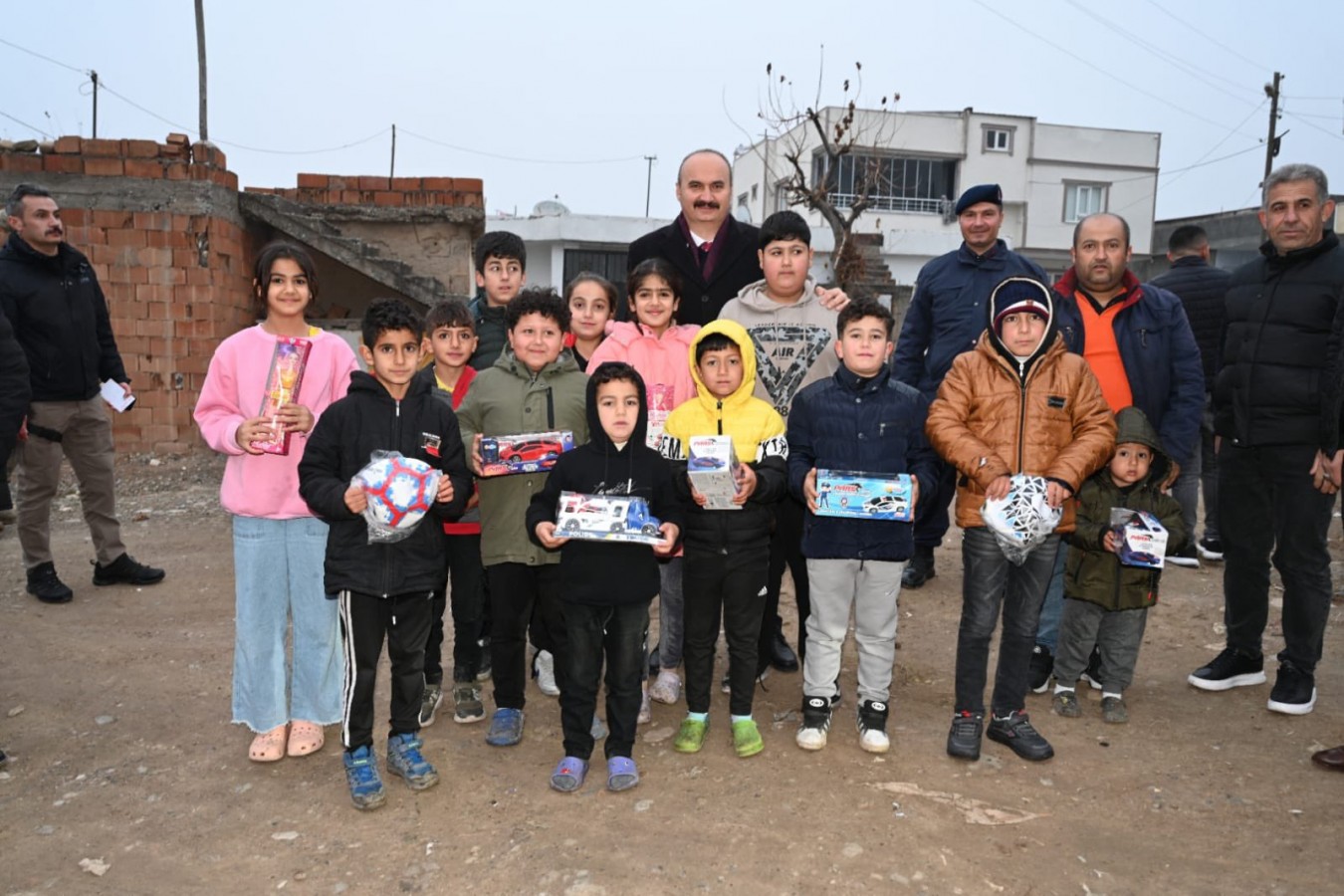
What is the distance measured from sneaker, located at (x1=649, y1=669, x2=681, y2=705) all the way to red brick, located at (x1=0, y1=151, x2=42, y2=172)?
844 cm

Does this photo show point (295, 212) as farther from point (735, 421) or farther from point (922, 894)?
point (922, 894)

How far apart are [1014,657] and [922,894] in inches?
50.0

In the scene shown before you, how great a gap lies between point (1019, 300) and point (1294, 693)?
2.15m

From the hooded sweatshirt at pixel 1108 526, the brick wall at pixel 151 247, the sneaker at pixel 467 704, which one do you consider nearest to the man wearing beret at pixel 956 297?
the hooded sweatshirt at pixel 1108 526

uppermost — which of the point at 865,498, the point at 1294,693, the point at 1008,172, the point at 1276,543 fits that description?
the point at 1008,172

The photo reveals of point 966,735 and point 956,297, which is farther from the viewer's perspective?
point 956,297

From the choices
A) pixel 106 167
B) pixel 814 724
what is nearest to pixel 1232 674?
pixel 814 724

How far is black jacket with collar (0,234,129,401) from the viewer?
5.53 m

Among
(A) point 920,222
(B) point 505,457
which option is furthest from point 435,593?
(A) point 920,222

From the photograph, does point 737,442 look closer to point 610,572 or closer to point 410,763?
point 610,572

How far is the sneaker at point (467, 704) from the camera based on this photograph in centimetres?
385

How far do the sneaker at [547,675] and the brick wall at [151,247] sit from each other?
21.4 feet

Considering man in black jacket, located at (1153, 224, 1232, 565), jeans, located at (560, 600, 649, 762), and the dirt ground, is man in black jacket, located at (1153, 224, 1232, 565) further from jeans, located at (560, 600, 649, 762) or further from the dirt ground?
jeans, located at (560, 600, 649, 762)

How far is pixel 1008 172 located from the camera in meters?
35.7
